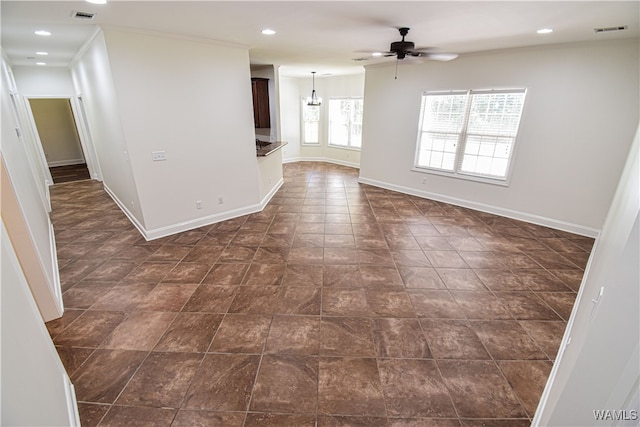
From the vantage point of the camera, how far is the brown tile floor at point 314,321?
182cm

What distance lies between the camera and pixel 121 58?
330cm

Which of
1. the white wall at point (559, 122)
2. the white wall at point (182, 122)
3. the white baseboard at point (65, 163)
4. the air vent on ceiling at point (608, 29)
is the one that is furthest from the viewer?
the white baseboard at point (65, 163)

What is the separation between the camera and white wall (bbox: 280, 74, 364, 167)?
847 centimetres

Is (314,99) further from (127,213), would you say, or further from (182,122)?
(127,213)

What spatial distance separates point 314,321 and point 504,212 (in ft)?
13.8

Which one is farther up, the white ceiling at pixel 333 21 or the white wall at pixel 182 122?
the white ceiling at pixel 333 21

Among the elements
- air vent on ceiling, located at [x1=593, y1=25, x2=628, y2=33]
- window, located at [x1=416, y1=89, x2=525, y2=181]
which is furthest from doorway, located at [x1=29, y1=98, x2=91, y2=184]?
air vent on ceiling, located at [x1=593, y1=25, x2=628, y2=33]

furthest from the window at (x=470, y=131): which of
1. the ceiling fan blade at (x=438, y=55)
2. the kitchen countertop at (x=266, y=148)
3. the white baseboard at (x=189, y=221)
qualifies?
the white baseboard at (x=189, y=221)

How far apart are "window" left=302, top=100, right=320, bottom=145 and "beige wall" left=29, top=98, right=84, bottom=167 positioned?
712 cm

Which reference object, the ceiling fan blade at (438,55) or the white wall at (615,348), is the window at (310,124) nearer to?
the ceiling fan blade at (438,55)

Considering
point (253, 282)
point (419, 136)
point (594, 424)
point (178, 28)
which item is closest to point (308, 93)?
point (419, 136)

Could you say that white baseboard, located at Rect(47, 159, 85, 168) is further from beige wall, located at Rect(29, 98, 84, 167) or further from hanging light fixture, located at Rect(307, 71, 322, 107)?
hanging light fixture, located at Rect(307, 71, 322, 107)

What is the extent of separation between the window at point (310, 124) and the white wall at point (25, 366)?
8.78m

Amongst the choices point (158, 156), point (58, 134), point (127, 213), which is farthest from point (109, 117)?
point (58, 134)
